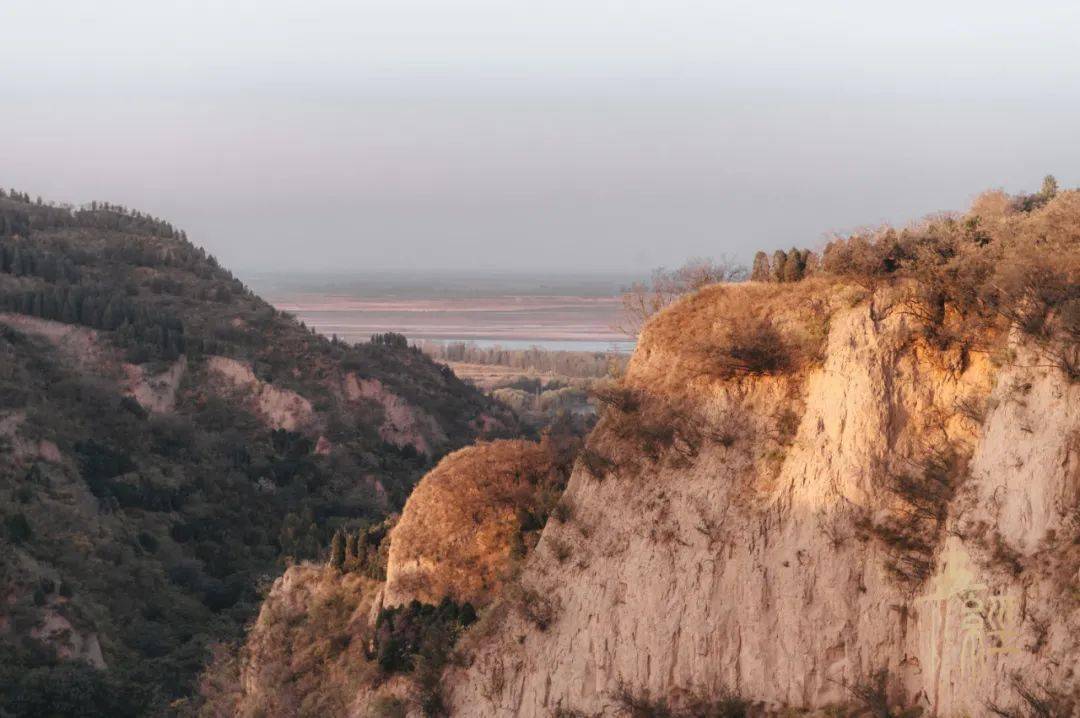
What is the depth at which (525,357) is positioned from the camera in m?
154

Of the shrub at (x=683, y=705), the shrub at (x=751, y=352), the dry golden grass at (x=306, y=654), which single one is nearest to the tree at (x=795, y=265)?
the shrub at (x=751, y=352)

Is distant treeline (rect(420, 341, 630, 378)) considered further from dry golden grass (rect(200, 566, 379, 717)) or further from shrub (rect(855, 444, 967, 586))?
shrub (rect(855, 444, 967, 586))

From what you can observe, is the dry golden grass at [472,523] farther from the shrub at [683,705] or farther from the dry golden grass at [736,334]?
the shrub at [683,705]

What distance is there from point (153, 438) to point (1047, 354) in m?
57.1

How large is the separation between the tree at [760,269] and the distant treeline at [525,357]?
367ft

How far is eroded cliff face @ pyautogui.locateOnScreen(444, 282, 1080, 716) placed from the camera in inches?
666

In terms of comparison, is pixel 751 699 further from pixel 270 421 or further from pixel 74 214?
pixel 74 214

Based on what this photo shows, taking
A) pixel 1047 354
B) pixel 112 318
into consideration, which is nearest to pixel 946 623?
pixel 1047 354

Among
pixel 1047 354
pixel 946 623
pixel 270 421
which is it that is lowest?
pixel 270 421

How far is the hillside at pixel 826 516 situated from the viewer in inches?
672

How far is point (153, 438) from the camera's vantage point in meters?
70.0

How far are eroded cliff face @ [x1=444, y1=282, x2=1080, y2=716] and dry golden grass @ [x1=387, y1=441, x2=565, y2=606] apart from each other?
216 centimetres

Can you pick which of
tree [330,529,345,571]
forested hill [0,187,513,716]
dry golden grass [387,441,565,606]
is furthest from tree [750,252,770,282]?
forested hill [0,187,513,716]

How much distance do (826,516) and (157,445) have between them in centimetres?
5410
